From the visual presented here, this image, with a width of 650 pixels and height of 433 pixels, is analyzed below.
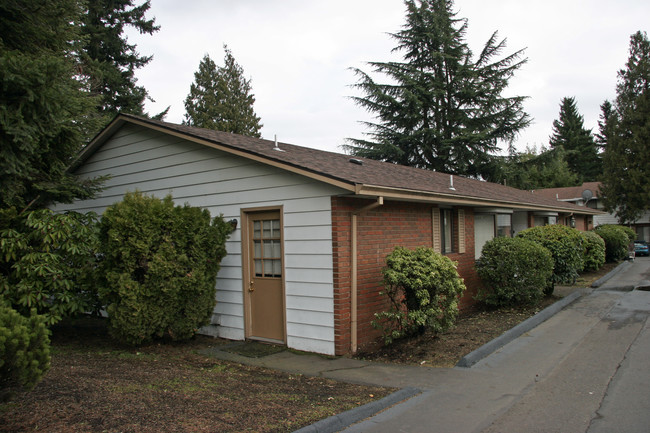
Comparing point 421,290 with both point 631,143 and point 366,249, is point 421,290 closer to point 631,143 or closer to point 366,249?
point 366,249

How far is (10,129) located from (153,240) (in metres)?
2.49

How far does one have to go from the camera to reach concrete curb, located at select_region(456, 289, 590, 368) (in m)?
6.82

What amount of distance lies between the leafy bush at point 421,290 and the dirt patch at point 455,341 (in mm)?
237

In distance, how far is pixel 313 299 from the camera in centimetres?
766

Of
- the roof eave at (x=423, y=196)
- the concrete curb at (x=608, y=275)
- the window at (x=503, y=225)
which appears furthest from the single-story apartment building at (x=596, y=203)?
the roof eave at (x=423, y=196)

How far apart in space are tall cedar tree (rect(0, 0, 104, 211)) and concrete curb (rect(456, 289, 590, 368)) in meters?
6.94

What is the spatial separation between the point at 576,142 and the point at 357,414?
64.1m

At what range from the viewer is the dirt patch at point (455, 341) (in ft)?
23.3

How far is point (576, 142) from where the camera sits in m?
59.2

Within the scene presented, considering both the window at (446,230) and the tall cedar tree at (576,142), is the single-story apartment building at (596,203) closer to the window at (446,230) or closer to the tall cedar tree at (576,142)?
the tall cedar tree at (576,142)

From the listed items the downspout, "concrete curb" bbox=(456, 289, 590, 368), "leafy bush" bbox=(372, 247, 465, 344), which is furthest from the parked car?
the downspout

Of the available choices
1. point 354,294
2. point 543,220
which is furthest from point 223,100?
point 354,294

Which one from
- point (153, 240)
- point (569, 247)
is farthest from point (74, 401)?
point (569, 247)

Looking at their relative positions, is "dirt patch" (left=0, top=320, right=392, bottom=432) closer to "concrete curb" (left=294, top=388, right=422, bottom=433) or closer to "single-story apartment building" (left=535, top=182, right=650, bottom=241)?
"concrete curb" (left=294, top=388, right=422, bottom=433)
